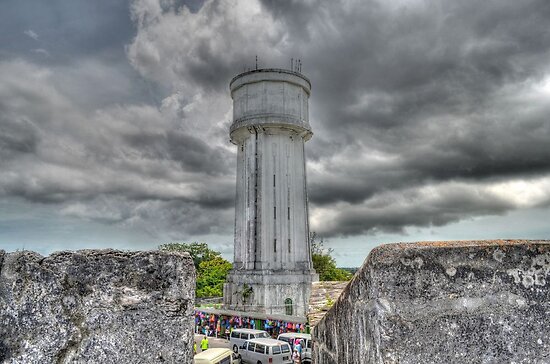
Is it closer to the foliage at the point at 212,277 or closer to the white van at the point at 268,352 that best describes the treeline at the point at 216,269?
the foliage at the point at 212,277

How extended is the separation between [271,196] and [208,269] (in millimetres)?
→ 24410

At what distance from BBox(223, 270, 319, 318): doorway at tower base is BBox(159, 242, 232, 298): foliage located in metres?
14.1

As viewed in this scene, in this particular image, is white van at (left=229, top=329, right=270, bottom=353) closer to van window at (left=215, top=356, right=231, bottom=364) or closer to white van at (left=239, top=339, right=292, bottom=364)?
white van at (left=239, top=339, right=292, bottom=364)

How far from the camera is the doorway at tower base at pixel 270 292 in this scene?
31.5 m

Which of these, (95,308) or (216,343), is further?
(216,343)

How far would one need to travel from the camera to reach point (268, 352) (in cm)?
1847

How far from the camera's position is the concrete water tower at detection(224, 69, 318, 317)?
32281 millimetres

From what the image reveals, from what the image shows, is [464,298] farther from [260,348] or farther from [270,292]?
[270,292]

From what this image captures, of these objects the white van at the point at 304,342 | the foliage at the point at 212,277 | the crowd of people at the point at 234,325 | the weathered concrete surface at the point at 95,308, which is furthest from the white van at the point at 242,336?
the foliage at the point at 212,277

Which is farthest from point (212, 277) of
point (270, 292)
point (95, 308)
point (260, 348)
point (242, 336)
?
point (95, 308)

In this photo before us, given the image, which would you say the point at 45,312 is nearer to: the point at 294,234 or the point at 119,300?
the point at 119,300

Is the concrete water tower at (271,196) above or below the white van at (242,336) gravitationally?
above

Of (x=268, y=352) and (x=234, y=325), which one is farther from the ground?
(x=234, y=325)

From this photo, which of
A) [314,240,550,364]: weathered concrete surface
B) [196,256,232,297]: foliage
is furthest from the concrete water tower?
[314,240,550,364]: weathered concrete surface
